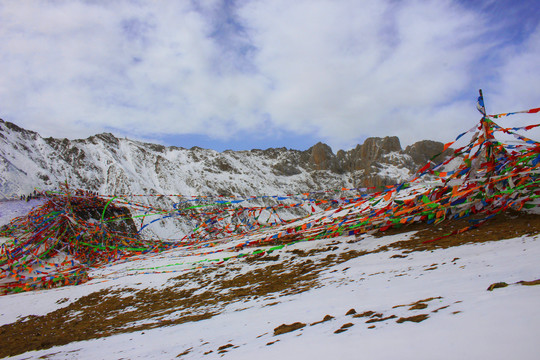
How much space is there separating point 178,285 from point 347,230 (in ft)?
18.6

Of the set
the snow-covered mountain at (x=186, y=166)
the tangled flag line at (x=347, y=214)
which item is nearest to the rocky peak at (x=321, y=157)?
the snow-covered mountain at (x=186, y=166)

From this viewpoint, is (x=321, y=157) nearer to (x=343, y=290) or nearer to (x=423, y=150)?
(x=423, y=150)

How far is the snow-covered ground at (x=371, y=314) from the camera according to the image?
1.66 meters

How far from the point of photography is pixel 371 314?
104 inches

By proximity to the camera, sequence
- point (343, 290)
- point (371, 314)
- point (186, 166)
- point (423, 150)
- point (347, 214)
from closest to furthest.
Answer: point (371, 314), point (343, 290), point (347, 214), point (186, 166), point (423, 150)

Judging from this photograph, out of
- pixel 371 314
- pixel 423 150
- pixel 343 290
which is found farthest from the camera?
pixel 423 150

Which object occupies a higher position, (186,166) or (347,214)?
(186,166)

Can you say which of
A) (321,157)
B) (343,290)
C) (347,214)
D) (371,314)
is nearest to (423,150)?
(321,157)

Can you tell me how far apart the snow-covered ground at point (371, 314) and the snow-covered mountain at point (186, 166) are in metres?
36.0

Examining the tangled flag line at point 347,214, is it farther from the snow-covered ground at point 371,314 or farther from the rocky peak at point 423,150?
the rocky peak at point 423,150

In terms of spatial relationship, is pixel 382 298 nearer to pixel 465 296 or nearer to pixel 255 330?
pixel 465 296

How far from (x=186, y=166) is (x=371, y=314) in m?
78.8

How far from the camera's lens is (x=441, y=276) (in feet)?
11.8

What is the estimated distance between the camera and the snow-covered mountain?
49.5 meters
